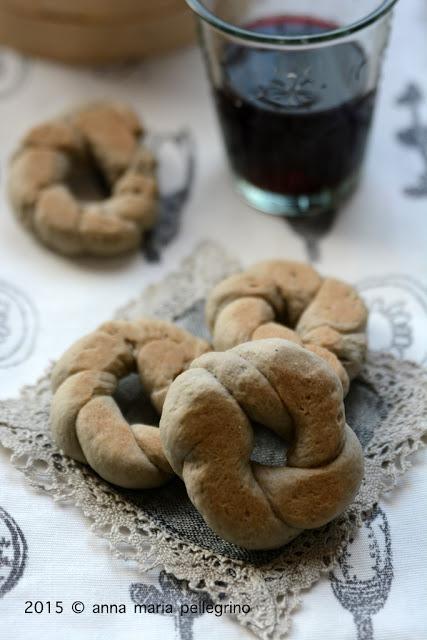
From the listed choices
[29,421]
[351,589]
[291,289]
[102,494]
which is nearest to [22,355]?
[29,421]

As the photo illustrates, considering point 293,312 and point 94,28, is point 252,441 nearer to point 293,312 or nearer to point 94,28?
point 293,312

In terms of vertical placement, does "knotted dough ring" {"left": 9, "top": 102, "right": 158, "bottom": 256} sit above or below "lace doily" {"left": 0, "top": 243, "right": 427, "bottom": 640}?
above

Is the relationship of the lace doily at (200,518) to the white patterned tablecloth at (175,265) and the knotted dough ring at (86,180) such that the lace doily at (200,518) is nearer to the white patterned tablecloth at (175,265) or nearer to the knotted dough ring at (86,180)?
the white patterned tablecloth at (175,265)

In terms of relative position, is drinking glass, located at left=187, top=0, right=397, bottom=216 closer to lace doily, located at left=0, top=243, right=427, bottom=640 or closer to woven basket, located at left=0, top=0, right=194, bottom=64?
woven basket, located at left=0, top=0, right=194, bottom=64

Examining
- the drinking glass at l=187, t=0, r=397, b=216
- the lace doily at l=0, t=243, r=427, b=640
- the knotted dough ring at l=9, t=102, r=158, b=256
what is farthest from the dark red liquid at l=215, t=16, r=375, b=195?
the lace doily at l=0, t=243, r=427, b=640

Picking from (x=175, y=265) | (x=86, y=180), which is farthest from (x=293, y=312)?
(x=86, y=180)

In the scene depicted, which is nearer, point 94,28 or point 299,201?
point 299,201
